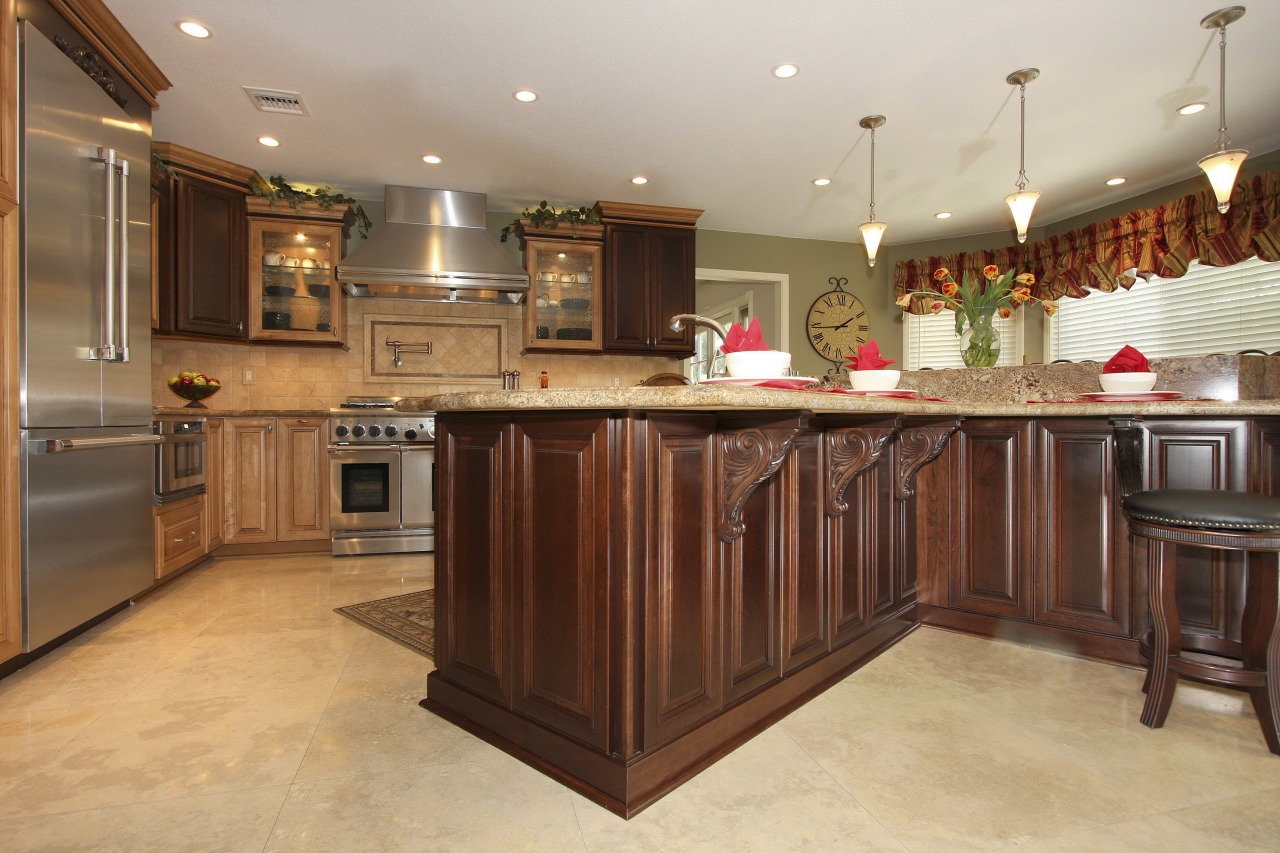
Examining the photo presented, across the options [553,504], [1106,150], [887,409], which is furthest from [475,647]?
[1106,150]

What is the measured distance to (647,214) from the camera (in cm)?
482

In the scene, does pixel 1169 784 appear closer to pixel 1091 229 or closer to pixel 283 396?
pixel 1091 229

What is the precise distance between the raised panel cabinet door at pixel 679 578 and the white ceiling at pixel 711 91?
207 cm

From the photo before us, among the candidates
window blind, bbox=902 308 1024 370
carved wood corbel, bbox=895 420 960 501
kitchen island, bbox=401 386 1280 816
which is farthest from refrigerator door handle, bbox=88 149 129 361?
window blind, bbox=902 308 1024 370

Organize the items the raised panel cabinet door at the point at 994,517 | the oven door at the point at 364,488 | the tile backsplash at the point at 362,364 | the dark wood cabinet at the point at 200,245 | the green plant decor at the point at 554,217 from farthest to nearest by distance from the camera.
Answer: the green plant decor at the point at 554,217, the tile backsplash at the point at 362,364, the oven door at the point at 364,488, the dark wood cabinet at the point at 200,245, the raised panel cabinet door at the point at 994,517

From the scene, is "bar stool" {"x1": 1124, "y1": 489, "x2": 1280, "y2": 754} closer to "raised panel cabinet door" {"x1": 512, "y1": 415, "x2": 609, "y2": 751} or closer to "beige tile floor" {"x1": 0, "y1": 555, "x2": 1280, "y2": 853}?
"beige tile floor" {"x1": 0, "y1": 555, "x2": 1280, "y2": 853}

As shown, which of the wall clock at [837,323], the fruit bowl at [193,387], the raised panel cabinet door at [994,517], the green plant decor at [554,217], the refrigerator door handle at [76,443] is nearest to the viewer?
the refrigerator door handle at [76,443]

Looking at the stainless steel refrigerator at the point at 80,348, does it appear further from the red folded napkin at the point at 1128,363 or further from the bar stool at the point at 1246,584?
the red folded napkin at the point at 1128,363

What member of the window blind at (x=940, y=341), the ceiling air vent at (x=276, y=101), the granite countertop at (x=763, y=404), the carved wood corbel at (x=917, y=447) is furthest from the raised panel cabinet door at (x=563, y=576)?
the window blind at (x=940, y=341)

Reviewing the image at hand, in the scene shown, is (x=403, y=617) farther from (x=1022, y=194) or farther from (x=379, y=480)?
(x=1022, y=194)

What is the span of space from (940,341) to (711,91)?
370cm

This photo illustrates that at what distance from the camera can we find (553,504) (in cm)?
143

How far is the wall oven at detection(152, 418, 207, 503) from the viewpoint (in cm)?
302

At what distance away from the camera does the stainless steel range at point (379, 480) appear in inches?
157
